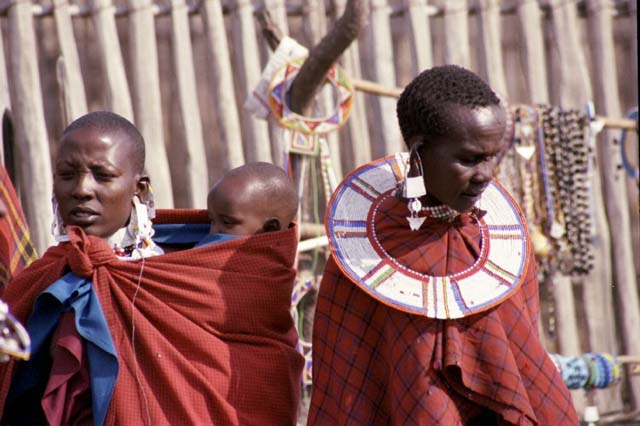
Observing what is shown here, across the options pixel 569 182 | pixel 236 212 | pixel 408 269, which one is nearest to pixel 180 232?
pixel 236 212

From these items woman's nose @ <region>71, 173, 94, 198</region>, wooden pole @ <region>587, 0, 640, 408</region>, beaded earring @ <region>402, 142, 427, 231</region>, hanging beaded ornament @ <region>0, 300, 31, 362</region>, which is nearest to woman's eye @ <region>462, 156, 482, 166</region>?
beaded earring @ <region>402, 142, 427, 231</region>

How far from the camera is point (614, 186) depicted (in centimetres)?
739

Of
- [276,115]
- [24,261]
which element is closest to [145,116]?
[276,115]

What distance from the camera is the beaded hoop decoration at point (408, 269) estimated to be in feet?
12.0

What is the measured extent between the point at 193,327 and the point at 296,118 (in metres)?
2.12

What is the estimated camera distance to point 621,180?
292 inches

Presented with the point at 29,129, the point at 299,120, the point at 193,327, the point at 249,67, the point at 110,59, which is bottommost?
the point at 193,327

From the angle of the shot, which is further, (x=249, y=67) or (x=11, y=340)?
(x=249, y=67)

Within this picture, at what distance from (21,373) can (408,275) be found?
1.29 metres

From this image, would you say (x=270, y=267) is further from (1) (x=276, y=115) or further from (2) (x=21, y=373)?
(1) (x=276, y=115)

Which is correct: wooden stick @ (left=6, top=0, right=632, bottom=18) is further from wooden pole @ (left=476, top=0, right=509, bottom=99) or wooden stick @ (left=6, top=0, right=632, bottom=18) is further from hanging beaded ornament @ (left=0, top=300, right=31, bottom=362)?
hanging beaded ornament @ (left=0, top=300, right=31, bottom=362)

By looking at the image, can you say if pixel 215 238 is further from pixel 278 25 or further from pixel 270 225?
pixel 278 25

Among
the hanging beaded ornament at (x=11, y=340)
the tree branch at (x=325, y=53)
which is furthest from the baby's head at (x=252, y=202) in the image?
the tree branch at (x=325, y=53)

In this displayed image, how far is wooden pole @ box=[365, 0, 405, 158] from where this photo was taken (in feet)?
22.3
